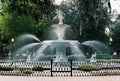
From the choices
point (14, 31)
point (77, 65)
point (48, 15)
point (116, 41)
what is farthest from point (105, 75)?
point (116, 41)

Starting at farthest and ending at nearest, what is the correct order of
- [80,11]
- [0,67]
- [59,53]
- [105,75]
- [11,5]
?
[59,53] < [0,67] < [105,75] < [11,5] < [80,11]

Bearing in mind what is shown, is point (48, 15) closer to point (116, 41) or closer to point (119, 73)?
point (119, 73)

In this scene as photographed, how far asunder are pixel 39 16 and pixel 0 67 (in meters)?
13.4

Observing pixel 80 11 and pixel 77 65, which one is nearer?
pixel 80 11

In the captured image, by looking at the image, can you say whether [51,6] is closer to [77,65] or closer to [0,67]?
[0,67]

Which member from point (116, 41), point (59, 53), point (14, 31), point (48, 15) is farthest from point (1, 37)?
point (48, 15)

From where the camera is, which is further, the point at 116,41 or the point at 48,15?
the point at 116,41

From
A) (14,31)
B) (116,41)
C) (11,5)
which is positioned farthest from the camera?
(116,41)

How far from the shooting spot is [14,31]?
60.0 metres

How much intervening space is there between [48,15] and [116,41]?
191 ft

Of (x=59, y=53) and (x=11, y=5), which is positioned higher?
(x=11, y=5)

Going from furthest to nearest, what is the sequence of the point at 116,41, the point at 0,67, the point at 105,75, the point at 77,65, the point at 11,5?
the point at 116,41, the point at 77,65, the point at 0,67, the point at 105,75, the point at 11,5

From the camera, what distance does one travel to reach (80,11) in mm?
12125

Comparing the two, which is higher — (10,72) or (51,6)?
(51,6)
